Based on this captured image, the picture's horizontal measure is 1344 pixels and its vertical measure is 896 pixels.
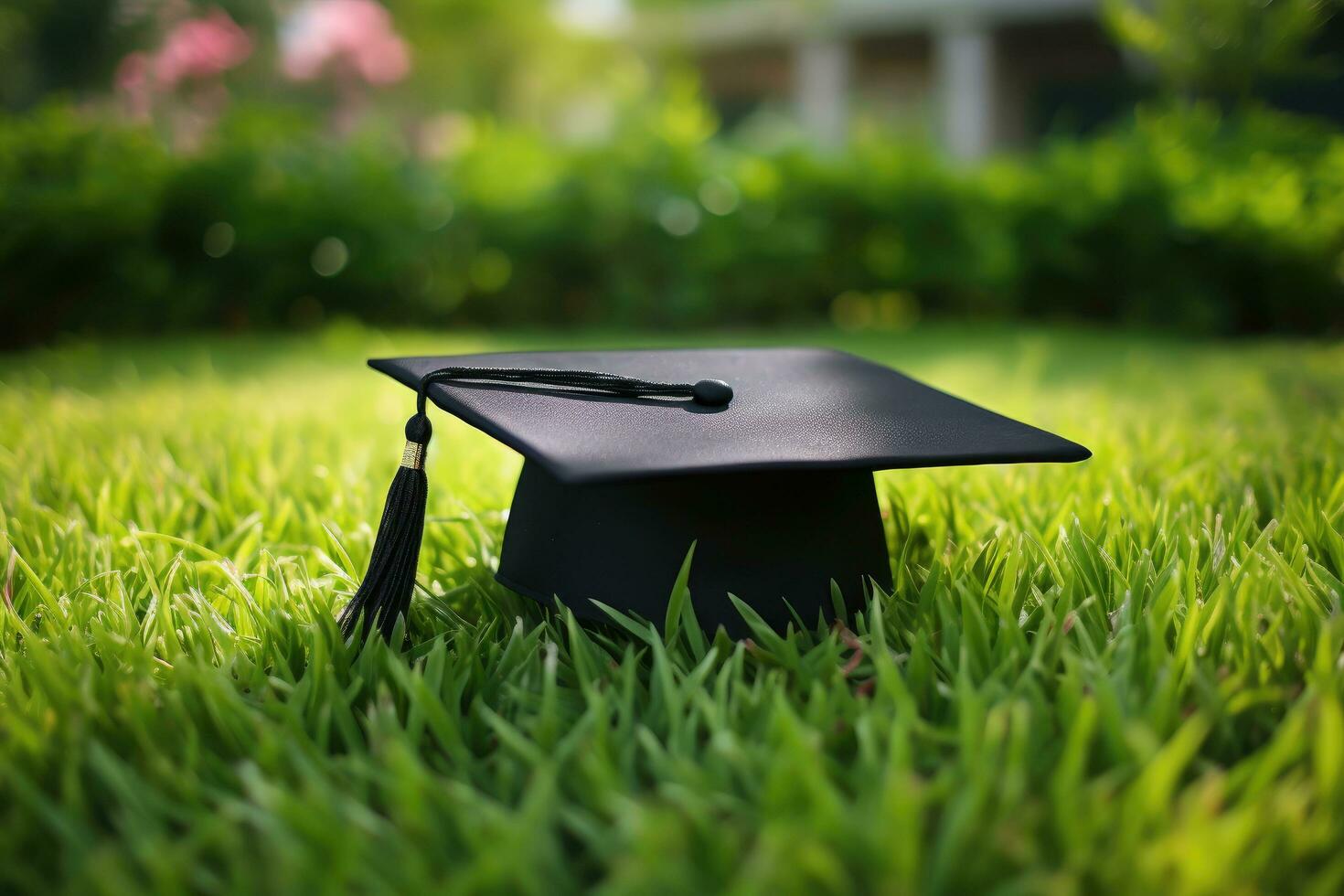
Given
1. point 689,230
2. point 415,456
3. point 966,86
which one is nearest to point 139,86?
point 689,230

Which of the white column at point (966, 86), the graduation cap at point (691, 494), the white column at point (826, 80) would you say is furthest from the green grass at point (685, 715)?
the white column at point (826, 80)

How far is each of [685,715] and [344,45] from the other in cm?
884

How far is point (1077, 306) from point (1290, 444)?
425 cm

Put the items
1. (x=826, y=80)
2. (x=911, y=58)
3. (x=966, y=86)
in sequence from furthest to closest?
1. (x=911, y=58)
2. (x=826, y=80)
3. (x=966, y=86)

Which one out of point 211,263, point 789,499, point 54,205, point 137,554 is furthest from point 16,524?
point 211,263

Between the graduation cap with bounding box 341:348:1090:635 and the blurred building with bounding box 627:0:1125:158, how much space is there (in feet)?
46.0

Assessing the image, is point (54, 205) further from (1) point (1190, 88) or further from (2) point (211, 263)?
(1) point (1190, 88)

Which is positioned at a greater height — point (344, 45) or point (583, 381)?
point (344, 45)

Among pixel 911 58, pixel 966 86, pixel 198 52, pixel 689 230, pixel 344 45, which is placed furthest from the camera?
pixel 911 58

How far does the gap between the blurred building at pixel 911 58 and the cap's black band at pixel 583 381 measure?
14.1 metres

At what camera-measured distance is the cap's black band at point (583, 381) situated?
52.8 inches

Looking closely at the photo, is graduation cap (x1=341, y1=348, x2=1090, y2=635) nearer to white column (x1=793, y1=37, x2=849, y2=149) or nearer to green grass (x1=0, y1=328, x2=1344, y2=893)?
green grass (x1=0, y1=328, x2=1344, y2=893)

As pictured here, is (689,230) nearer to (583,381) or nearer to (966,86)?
(583,381)

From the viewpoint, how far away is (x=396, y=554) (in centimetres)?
132
